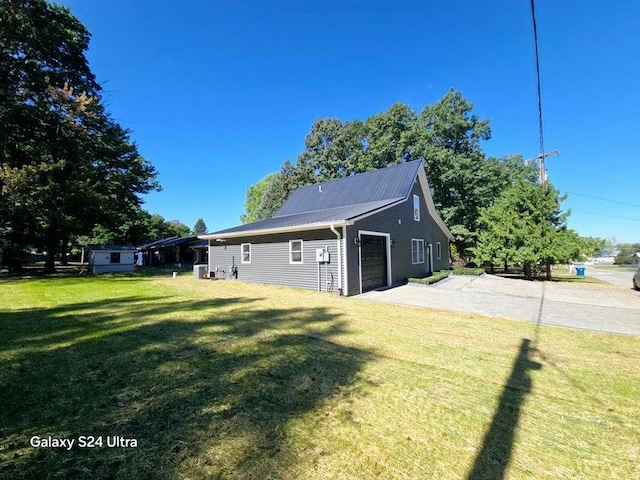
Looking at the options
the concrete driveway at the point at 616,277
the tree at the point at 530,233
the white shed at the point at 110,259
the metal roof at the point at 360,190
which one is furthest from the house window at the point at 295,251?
the white shed at the point at 110,259

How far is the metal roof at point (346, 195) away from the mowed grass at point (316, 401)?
30.2 feet

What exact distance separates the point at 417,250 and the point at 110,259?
909 inches

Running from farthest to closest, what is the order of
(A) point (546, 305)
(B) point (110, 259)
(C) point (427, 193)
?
(B) point (110, 259), (C) point (427, 193), (A) point (546, 305)

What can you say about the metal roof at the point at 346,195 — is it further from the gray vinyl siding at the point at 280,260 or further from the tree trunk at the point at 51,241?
the tree trunk at the point at 51,241

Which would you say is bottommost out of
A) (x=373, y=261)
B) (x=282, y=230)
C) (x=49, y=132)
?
(x=373, y=261)

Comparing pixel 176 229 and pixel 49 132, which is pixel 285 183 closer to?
pixel 49 132

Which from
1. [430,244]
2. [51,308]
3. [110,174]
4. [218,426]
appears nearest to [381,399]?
[218,426]

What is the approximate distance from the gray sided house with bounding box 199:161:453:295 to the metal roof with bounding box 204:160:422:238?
5cm

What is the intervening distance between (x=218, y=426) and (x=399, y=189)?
49.3ft

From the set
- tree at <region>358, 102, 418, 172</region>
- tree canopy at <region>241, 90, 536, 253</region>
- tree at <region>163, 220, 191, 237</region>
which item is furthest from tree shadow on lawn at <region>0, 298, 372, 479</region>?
tree at <region>163, 220, 191, 237</region>

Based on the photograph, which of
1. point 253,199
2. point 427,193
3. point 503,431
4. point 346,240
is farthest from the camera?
point 253,199

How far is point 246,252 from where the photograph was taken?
15.2 metres

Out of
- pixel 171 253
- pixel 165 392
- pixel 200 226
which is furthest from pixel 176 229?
pixel 165 392

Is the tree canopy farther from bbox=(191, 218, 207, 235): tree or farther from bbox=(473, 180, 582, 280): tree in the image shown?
bbox=(191, 218, 207, 235): tree
